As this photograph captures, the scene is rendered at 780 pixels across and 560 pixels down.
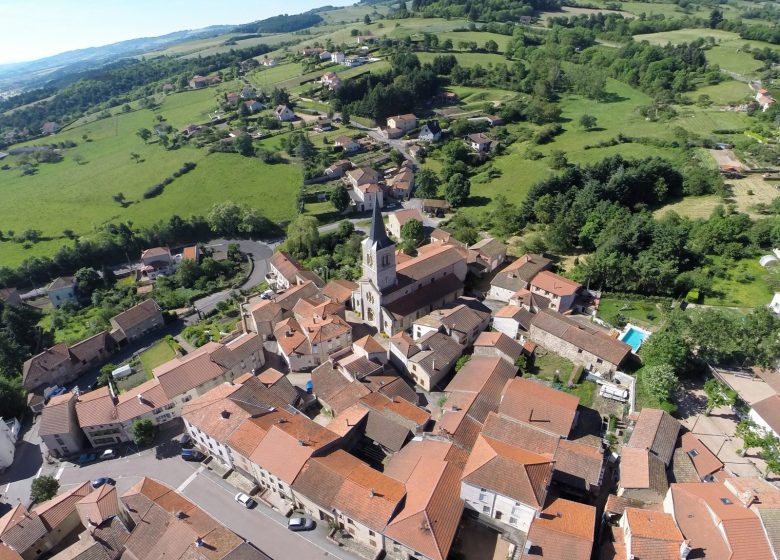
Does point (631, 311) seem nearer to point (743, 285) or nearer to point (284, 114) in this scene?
point (743, 285)

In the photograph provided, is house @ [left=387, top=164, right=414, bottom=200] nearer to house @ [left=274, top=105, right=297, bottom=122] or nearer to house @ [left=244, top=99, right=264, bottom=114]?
house @ [left=274, top=105, right=297, bottom=122]

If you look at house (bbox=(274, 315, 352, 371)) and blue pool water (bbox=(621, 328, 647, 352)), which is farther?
house (bbox=(274, 315, 352, 371))

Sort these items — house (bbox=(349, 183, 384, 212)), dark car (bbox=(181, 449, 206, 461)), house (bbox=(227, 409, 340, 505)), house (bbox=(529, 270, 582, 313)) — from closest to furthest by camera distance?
house (bbox=(227, 409, 340, 505)) < dark car (bbox=(181, 449, 206, 461)) < house (bbox=(529, 270, 582, 313)) < house (bbox=(349, 183, 384, 212))

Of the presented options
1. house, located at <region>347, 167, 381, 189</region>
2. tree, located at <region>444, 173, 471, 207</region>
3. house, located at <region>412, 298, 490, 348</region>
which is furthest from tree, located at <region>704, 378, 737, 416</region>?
house, located at <region>347, 167, 381, 189</region>

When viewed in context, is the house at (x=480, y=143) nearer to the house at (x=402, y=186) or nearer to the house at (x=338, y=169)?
the house at (x=402, y=186)

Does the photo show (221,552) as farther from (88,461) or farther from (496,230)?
(496,230)
